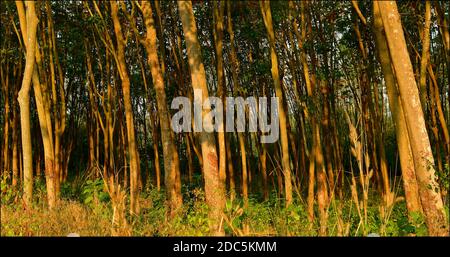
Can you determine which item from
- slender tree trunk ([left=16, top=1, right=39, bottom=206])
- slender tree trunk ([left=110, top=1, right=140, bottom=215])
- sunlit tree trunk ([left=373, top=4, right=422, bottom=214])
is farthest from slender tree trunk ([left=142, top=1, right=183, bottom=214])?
sunlit tree trunk ([left=373, top=4, right=422, bottom=214])

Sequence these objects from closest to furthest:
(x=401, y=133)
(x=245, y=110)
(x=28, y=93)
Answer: (x=401, y=133)
(x=28, y=93)
(x=245, y=110)

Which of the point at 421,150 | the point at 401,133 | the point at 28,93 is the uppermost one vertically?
the point at 28,93

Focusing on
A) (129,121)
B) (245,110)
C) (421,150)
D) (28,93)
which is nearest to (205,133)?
(421,150)

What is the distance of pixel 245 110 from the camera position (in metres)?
18.7

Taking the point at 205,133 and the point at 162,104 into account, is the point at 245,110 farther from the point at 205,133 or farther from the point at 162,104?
the point at 205,133

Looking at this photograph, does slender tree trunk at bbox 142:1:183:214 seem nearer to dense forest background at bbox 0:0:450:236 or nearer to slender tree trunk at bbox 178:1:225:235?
dense forest background at bbox 0:0:450:236

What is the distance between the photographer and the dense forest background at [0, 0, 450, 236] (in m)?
6.00

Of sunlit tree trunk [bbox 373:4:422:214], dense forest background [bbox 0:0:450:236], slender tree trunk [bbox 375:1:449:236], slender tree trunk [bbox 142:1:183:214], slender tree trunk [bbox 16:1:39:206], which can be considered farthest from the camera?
slender tree trunk [bbox 142:1:183:214]

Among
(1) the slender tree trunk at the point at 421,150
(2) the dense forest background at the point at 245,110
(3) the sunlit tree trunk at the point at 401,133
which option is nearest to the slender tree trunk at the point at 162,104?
(2) the dense forest background at the point at 245,110

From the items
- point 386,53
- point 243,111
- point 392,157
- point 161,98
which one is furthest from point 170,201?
point 392,157

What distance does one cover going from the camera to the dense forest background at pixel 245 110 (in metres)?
6.00

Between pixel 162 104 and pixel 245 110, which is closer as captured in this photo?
pixel 162 104

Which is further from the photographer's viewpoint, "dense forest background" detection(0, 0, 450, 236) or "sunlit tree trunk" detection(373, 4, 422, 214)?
"sunlit tree trunk" detection(373, 4, 422, 214)
